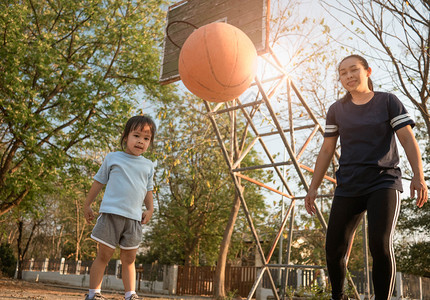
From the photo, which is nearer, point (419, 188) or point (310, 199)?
point (419, 188)

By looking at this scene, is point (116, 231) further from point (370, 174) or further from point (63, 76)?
point (63, 76)

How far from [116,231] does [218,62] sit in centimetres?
212

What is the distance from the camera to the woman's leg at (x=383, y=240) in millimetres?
2461

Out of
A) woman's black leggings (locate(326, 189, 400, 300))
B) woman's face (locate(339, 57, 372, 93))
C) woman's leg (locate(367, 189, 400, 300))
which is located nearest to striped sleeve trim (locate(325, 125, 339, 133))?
woman's face (locate(339, 57, 372, 93))

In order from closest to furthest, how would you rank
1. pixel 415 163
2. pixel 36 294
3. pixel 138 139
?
pixel 415 163, pixel 138 139, pixel 36 294

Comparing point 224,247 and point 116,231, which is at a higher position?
point 224,247

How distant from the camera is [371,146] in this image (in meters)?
2.73

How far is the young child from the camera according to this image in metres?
3.26

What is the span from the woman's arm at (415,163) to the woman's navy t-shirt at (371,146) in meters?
0.06

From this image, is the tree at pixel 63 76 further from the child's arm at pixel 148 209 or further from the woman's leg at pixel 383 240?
the woman's leg at pixel 383 240

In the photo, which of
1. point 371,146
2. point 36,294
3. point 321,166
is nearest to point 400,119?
point 371,146

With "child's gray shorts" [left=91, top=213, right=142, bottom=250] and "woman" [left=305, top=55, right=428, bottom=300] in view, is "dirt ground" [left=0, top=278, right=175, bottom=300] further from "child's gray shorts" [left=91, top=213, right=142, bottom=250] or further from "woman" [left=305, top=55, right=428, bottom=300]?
"woman" [left=305, top=55, right=428, bottom=300]

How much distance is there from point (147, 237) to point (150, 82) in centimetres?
1438

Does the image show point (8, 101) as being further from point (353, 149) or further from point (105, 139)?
point (353, 149)
